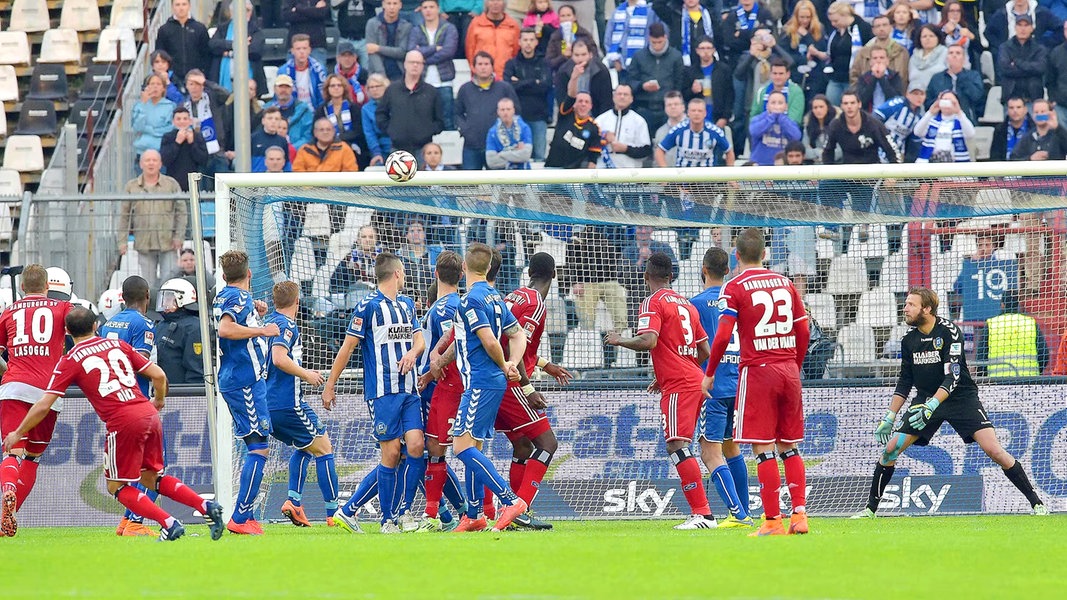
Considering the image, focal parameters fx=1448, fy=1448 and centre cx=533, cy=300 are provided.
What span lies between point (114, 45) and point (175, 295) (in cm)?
822

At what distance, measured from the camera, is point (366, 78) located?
63.0 feet

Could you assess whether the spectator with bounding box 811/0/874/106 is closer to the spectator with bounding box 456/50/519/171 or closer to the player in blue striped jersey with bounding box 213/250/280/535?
the spectator with bounding box 456/50/519/171

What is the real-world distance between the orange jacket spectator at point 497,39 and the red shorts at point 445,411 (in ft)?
27.6

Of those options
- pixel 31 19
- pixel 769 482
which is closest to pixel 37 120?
pixel 31 19

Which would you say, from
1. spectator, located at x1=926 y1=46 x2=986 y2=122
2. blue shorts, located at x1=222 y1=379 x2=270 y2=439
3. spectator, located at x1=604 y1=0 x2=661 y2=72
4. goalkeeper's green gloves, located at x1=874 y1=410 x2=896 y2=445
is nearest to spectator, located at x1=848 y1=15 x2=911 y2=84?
spectator, located at x1=926 y1=46 x2=986 y2=122

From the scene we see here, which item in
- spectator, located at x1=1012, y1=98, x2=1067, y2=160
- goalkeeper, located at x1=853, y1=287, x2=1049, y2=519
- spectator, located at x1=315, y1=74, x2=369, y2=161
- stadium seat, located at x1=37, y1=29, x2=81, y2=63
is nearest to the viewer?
goalkeeper, located at x1=853, y1=287, x2=1049, y2=519

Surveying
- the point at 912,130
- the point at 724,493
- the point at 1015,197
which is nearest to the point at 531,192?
the point at 724,493

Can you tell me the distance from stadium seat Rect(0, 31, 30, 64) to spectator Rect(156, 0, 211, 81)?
297cm

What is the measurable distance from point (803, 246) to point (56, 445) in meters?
7.37

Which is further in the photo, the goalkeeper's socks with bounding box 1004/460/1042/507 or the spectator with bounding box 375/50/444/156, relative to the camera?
the spectator with bounding box 375/50/444/156

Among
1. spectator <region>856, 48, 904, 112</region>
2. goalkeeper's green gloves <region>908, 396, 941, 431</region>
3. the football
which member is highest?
spectator <region>856, 48, 904, 112</region>

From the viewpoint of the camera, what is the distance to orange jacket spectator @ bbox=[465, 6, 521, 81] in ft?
62.3

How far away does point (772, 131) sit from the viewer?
17.4 meters

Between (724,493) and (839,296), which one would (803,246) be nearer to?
(839,296)
